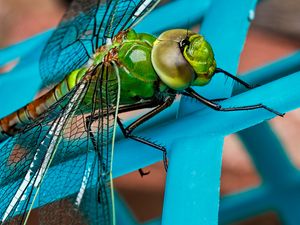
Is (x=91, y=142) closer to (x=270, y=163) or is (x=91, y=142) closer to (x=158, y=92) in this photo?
(x=158, y=92)

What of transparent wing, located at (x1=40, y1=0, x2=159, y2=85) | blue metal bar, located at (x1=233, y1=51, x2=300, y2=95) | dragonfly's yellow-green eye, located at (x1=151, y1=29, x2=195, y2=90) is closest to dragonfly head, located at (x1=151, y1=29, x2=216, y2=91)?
dragonfly's yellow-green eye, located at (x1=151, y1=29, x2=195, y2=90)

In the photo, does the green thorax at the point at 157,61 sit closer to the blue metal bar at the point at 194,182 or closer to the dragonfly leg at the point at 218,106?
the dragonfly leg at the point at 218,106

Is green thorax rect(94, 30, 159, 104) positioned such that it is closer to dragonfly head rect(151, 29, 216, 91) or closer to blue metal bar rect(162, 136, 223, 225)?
dragonfly head rect(151, 29, 216, 91)

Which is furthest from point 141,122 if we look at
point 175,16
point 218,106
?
point 175,16

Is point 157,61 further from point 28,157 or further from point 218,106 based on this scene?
point 28,157

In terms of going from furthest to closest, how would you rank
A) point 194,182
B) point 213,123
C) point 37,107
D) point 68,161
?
point 37,107
point 68,161
point 213,123
point 194,182

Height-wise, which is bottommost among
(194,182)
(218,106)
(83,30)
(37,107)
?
(194,182)

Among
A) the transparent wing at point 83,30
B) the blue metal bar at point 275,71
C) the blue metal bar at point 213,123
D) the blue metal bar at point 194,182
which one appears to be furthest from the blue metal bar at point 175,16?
the blue metal bar at point 194,182

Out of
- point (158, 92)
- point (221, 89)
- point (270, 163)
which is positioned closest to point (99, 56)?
point (158, 92)
